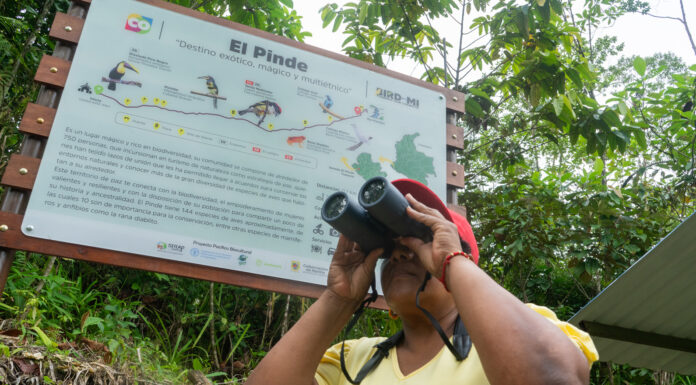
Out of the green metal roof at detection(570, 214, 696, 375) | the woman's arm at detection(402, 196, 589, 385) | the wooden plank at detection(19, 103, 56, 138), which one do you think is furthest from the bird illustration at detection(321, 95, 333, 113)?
the green metal roof at detection(570, 214, 696, 375)

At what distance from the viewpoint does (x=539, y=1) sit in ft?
12.2

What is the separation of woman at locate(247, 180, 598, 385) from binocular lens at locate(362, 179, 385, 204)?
0.36ft

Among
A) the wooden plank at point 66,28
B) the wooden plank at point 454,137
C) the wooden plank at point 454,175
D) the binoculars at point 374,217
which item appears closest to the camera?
the binoculars at point 374,217

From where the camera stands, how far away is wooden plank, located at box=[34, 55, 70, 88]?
2.29 metres

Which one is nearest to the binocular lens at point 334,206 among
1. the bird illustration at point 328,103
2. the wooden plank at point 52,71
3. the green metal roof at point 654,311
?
the bird illustration at point 328,103

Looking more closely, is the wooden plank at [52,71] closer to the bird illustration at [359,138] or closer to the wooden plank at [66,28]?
the wooden plank at [66,28]

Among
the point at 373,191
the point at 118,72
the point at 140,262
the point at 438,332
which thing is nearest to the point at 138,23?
the point at 118,72

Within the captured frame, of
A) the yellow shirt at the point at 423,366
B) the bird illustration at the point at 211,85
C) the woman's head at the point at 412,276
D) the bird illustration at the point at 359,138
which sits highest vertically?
the bird illustration at the point at 211,85

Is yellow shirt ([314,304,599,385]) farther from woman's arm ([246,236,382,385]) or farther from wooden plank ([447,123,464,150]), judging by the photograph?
wooden plank ([447,123,464,150])

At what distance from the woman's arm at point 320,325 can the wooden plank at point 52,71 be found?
4.79ft

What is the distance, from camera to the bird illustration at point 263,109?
2645 mm

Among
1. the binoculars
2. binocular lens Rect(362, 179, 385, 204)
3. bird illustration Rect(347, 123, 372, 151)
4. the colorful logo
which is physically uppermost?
the colorful logo

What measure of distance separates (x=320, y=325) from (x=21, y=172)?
1.36 meters

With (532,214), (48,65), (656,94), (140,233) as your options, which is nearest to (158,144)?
(140,233)
